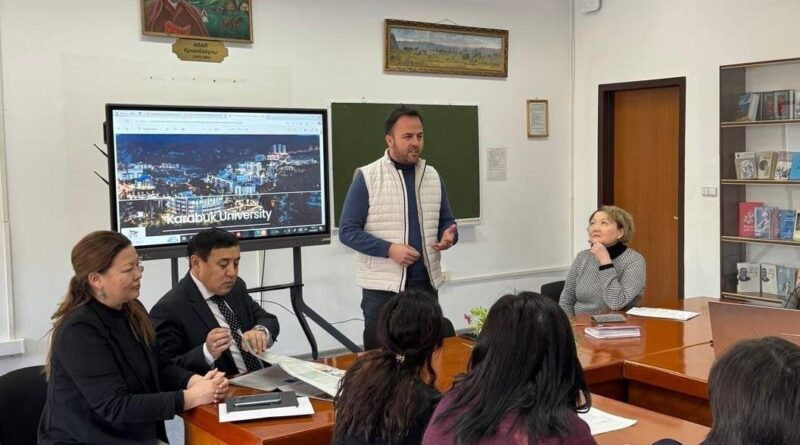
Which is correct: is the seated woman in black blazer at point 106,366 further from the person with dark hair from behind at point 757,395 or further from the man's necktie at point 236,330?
the person with dark hair from behind at point 757,395

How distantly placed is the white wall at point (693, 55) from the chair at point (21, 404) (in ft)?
15.8

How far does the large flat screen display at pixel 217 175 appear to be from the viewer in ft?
12.8

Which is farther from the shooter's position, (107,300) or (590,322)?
(590,322)

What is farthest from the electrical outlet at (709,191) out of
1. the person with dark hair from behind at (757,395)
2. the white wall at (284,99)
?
the person with dark hair from behind at (757,395)

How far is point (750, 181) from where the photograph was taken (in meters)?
Answer: 5.39

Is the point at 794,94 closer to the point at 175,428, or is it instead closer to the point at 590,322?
the point at 590,322

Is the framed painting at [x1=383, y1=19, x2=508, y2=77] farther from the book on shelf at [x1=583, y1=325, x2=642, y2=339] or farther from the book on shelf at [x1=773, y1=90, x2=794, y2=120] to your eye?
the book on shelf at [x1=583, y1=325, x2=642, y2=339]

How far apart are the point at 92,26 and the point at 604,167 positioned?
4.08 metres

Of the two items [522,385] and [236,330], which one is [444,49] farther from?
[522,385]

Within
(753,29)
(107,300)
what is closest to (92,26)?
(107,300)

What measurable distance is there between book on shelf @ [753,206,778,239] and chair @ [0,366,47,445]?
183 inches

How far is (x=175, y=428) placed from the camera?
4.09m

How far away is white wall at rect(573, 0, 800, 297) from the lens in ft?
17.9

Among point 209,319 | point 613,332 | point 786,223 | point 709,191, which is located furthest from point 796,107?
point 209,319
